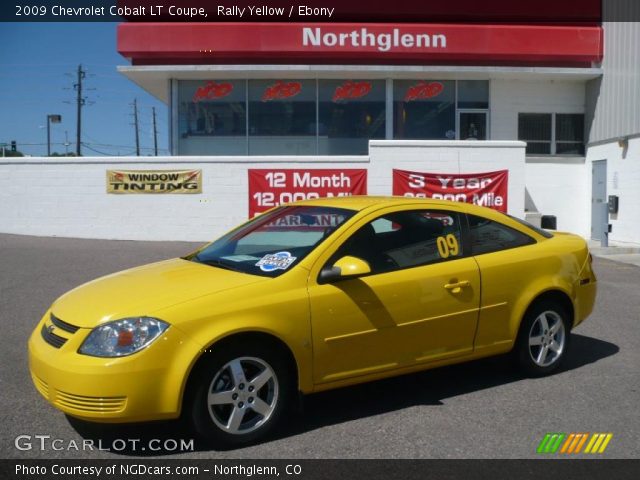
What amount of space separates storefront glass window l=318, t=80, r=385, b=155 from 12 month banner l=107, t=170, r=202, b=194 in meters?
5.06

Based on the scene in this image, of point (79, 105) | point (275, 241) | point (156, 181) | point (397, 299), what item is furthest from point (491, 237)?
point (79, 105)

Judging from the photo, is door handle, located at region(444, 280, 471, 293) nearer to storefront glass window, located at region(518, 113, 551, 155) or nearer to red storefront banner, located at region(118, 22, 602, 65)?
red storefront banner, located at region(118, 22, 602, 65)

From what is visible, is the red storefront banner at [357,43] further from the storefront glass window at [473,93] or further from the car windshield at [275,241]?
the car windshield at [275,241]

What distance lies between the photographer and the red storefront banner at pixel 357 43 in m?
19.5

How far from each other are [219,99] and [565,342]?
52.9 feet

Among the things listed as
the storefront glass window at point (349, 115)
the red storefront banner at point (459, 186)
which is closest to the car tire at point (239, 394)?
the red storefront banner at point (459, 186)

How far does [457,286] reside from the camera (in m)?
5.30

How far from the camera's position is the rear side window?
18.5ft

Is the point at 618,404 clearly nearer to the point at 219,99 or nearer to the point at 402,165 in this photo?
the point at 402,165

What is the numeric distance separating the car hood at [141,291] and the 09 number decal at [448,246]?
156 cm

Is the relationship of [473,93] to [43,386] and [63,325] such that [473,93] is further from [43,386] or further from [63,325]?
[43,386]

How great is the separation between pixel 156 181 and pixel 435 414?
1283 cm

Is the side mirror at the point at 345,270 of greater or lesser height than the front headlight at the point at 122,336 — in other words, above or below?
above
